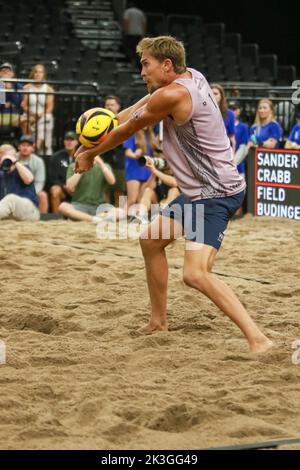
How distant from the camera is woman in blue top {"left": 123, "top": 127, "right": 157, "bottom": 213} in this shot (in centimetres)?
1441

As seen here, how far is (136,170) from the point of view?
14.5 m

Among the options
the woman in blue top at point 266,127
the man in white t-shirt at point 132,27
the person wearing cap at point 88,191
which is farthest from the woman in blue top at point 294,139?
the man in white t-shirt at point 132,27

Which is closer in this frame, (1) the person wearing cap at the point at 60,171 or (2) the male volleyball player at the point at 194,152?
(2) the male volleyball player at the point at 194,152

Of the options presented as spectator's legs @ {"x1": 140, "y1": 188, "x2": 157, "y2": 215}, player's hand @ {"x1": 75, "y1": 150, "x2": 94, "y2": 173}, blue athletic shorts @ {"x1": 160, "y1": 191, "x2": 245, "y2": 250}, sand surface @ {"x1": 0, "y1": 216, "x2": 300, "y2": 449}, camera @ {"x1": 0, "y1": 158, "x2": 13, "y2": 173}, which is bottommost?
sand surface @ {"x1": 0, "y1": 216, "x2": 300, "y2": 449}

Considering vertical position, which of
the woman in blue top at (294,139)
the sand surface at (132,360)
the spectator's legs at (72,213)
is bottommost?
the sand surface at (132,360)

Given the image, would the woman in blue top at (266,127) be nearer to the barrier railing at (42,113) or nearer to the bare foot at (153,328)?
the barrier railing at (42,113)

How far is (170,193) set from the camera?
14.0 m

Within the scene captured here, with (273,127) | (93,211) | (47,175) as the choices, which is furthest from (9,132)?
(273,127)

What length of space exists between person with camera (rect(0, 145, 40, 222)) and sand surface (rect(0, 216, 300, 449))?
3.35 meters

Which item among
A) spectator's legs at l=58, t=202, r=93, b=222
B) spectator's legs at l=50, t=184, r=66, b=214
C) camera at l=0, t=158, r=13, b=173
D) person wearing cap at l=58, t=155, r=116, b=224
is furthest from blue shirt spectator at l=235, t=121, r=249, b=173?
camera at l=0, t=158, r=13, b=173

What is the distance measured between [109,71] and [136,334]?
A: 47.2 ft

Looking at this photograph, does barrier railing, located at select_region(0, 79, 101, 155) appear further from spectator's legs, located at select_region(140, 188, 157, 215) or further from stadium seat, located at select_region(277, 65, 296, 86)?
stadium seat, located at select_region(277, 65, 296, 86)

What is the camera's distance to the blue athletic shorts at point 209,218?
6.00 metres

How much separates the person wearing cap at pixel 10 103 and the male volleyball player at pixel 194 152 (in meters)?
8.68
